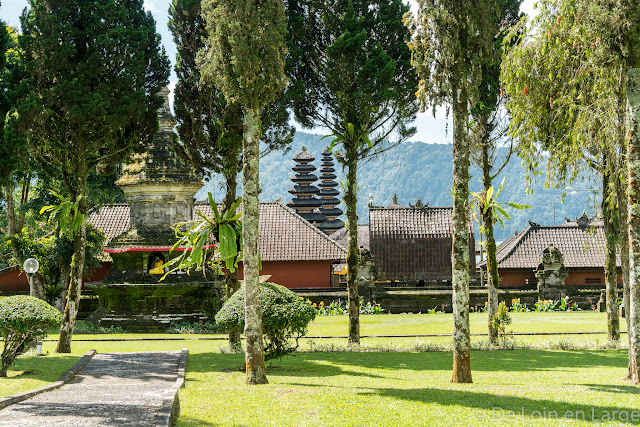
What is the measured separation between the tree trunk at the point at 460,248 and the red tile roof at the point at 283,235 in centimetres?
2429

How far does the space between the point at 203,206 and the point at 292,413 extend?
1222 inches

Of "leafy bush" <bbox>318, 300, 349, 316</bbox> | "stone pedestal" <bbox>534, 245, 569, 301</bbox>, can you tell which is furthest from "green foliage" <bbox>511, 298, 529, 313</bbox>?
"leafy bush" <bbox>318, 300, 349, 316</bbox>

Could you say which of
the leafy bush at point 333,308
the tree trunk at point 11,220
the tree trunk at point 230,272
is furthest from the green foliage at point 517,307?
the tree trunk at point 11,220

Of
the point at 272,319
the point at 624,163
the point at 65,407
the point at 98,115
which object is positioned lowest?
the point at 65,407

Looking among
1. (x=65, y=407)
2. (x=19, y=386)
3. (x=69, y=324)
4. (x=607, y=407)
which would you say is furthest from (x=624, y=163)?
(x=69, y=324)

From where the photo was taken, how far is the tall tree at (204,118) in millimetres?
17891

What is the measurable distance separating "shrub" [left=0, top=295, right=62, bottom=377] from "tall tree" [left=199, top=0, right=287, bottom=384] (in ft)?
14.0

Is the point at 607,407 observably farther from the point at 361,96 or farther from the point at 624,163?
the point at 361,96

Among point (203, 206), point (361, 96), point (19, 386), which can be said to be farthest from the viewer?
point (203, 206)

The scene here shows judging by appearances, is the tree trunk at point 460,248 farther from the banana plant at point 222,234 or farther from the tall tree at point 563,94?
the banana plant at point 222,234

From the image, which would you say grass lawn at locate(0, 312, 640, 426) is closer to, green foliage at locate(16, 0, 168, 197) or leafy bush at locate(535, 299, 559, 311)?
green foliage at locate(16, 0, 168, 197)

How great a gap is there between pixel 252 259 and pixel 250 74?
325 cm

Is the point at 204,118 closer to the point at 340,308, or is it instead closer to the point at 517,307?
the point at 340,308

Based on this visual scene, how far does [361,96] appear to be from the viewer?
62.3 ft
